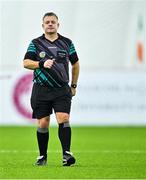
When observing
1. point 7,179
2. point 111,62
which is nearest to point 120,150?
point 7,179

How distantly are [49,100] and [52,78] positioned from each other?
331mm

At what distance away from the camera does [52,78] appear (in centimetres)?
1318

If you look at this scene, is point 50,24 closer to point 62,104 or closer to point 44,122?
point 62,104

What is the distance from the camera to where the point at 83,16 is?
28406mm

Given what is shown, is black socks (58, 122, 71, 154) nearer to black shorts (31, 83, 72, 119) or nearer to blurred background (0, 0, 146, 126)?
black shorts (31, 83, 72, 119)

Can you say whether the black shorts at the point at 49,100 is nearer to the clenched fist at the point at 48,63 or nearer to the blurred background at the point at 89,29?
the clenched fist at the point at 48,63

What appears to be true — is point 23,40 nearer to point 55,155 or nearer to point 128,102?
point 128,102

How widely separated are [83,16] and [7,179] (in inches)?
690

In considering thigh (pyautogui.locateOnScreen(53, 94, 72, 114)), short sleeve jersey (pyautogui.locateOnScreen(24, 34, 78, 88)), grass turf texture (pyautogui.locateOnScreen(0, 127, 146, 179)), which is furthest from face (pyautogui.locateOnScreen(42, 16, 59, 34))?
grass turf texture (pyautogui.locateOnScreen(0, 127, 146, 179))

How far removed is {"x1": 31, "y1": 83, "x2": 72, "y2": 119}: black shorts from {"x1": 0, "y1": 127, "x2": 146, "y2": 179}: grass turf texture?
0.79 metres

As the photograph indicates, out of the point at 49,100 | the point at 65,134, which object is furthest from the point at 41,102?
the point at 65,134

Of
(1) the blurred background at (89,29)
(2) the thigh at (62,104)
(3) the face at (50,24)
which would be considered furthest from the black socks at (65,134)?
(1) the blurred background at (89,29)

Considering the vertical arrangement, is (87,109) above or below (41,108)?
below

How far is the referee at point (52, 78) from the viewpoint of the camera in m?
13.1
